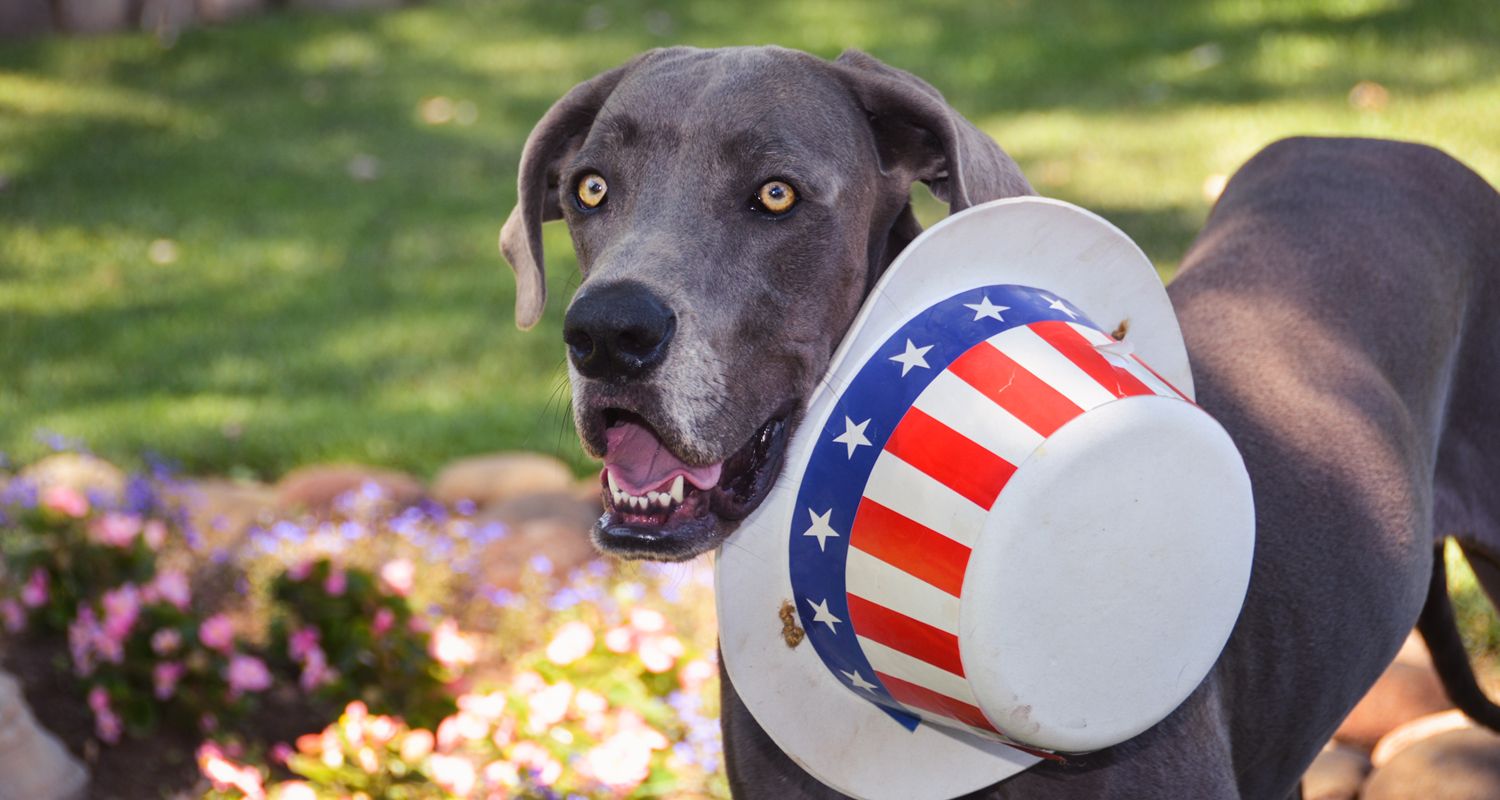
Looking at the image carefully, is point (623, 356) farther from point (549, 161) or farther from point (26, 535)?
point (26, 535)

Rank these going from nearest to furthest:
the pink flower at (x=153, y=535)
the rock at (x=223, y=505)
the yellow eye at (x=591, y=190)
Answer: the yellow eye at (x=591, y=190) → the pink flower at (x=153, y=535) → the rock at (x=223, y=505)

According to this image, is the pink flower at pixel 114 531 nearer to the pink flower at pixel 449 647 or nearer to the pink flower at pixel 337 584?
the pink flower at pixel 337 584

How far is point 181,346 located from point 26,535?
10.2 feet

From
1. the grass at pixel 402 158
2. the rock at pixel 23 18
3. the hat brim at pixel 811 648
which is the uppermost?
the hat brim at pixel 811 648

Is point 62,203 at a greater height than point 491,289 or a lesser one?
lesser

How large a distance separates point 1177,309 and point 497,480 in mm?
3031

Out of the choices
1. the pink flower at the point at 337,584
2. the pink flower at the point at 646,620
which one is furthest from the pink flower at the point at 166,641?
the pink flower at the point at 646,620

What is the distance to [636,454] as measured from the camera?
2809 mm

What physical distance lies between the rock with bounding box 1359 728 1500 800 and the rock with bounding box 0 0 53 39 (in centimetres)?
1251

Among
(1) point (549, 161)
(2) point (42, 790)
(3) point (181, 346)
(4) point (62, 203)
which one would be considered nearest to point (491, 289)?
(3) point (181, 346)

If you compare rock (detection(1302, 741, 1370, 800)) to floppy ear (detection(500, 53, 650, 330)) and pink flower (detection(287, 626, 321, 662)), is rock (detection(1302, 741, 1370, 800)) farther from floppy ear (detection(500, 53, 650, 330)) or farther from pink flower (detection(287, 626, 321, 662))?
pink flower (detection(287, 626, 321, 662))

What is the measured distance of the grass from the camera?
717 centimetres

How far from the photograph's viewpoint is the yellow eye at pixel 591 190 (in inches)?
120

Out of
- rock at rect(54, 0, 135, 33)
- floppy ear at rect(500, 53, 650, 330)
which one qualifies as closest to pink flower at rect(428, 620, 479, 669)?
floppy ear at rect(500, 53, 650, 330)
